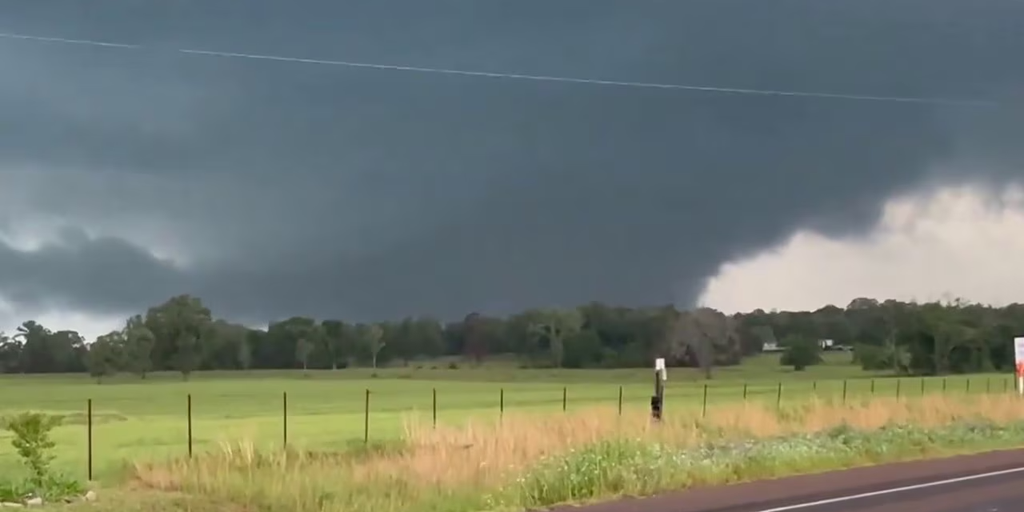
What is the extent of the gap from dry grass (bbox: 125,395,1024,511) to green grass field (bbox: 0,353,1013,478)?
447 cm

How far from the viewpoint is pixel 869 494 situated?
19562 mm

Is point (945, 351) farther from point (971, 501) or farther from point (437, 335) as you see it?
point (971, 501)

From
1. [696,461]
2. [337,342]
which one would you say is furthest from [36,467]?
[337,342]

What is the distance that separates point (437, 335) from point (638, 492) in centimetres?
12430

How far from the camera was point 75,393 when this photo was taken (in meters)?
110

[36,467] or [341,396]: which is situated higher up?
[36,467]

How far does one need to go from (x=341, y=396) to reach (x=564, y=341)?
136 feet

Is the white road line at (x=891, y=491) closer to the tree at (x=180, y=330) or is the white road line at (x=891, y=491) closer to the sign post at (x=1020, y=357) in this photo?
the sign post at (x=1020, y=357)

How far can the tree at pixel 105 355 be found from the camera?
143200 millimetres

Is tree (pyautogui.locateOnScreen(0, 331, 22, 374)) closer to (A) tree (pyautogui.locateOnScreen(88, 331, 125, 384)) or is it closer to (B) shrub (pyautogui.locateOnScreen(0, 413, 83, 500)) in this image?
(A) tree (pyautogui.locateOnScreen(88, 331, 125, 384))

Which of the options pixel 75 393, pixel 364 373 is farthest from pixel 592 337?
pixel 75 393

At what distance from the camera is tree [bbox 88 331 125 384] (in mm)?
143200

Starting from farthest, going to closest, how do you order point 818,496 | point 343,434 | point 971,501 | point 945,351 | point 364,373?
1. point 364,373
2. point 945,351
3. point 343,434
4. point 818,496
5. point 971,501

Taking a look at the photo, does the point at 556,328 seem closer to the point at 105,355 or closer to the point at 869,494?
the point at 105,355
